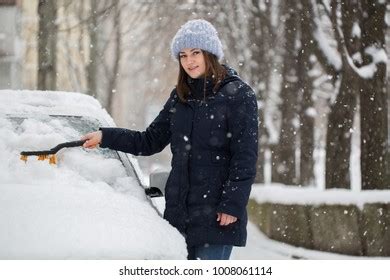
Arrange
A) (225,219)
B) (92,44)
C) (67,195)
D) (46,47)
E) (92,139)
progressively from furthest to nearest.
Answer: (92,44) < (46,47) < (92,139) < (225,219) < (67,195)

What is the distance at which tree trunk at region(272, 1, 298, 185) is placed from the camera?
46.0 feet

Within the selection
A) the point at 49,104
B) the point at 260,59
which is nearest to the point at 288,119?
the point at 260,59

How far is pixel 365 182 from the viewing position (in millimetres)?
9391

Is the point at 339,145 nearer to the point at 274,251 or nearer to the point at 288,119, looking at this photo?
the point at 274,251

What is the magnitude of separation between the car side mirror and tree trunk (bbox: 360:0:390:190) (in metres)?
5.86

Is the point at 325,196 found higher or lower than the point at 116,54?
lower

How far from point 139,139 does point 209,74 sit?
591 millimetres

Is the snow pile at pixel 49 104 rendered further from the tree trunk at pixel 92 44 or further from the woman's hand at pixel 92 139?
the tree trunk at pixel 92 44

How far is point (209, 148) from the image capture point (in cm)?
355

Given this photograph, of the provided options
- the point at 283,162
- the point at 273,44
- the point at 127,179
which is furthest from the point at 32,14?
the point at 127,179

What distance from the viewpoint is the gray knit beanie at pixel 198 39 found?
357cm

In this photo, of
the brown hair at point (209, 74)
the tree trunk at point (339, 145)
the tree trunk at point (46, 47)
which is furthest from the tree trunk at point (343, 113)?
the brown hair at point (209, 74)

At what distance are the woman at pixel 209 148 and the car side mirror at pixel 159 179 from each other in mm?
232

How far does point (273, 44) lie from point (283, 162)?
116 inches
